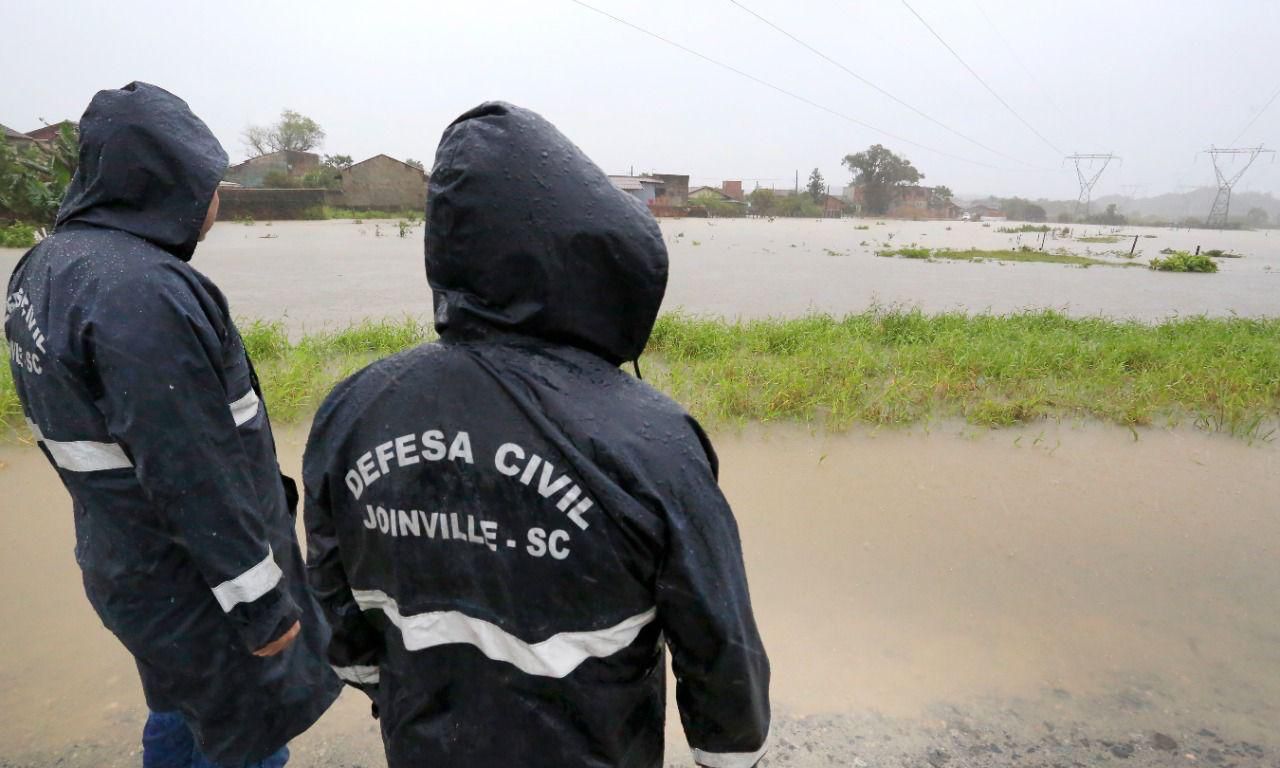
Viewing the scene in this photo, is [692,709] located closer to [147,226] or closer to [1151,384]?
[147,226]

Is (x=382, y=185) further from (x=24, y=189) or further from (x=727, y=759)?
(x=727, y=759)

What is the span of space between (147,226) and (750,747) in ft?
4.71

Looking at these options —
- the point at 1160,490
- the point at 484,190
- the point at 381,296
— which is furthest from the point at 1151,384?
the point at 381,296

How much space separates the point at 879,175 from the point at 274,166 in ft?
144

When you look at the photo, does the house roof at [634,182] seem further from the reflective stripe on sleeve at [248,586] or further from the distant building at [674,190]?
the reflective stripe on sleeve at [248,586]

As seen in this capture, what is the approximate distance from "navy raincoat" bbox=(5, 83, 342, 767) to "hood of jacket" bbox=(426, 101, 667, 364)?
25.3 inches

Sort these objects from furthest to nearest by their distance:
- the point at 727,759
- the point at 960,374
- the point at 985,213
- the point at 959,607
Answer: the point at 985,213 < the point at 960,374 < the point at 959,607 < the point at 727,759

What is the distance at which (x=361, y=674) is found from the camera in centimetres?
116

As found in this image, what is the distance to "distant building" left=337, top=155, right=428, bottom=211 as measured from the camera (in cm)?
3288

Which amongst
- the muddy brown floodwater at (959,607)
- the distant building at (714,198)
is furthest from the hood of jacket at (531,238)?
the distant building at (714,198)

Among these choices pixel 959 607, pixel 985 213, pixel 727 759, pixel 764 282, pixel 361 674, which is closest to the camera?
pixel 727 759

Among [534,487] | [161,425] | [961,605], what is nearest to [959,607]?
[961,605]

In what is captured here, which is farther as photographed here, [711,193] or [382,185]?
[711,193]

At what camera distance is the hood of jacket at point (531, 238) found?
0.86 metres
